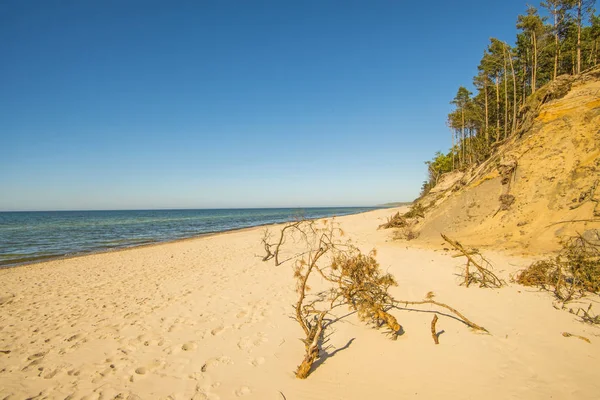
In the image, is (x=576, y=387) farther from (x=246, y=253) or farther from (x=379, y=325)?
(x=246, y=253)

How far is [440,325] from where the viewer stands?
520 cm

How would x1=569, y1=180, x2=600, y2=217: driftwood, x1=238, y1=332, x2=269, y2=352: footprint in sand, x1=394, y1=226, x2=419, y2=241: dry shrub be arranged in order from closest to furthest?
x1=238, y1=332, x2=269, y2=352: footprint in sand < x1=569, y1=180, x2=600, y2=217: driftwood < x1=394, y1=226, x2=419, y2=241: dry shrub

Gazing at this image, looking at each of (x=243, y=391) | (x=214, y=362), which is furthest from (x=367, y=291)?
(x=214, y=362)

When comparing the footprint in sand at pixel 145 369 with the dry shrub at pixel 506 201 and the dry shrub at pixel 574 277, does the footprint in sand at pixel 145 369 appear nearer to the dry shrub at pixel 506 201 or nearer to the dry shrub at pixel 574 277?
the dry shrub at pixel 574 277

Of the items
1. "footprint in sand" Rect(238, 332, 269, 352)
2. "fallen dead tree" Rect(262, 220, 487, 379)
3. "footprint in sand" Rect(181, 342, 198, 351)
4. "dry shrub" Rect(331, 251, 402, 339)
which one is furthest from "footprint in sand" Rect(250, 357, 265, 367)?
"dry shrub" Rect(331, 251, 402, 339)

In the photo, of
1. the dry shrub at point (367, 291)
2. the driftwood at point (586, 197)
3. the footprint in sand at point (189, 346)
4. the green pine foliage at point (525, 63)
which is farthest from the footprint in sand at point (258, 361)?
the green pine foliage at point (525, 63)

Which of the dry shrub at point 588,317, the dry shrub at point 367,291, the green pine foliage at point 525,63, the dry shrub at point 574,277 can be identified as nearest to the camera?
the dry shrub at point 588,317

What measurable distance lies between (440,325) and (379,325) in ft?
3.74

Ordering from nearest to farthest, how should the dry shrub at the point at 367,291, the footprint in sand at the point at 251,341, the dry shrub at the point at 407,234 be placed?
the footprint in sand at the point at 251,341, the dry shrub at the point at 367,291, the dry shrub at the point at 407,234

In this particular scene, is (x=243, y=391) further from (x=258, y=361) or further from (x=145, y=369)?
(x=145, y=369)

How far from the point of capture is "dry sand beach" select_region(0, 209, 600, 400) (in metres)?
3.73

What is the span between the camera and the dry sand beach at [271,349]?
12.2 ft

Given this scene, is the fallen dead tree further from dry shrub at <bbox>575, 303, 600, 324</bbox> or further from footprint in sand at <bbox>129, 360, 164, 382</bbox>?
footprint in sand at <bbox>129, 360, 164, 382</bbox>

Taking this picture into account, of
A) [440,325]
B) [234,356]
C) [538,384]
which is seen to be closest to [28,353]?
[234,356]
